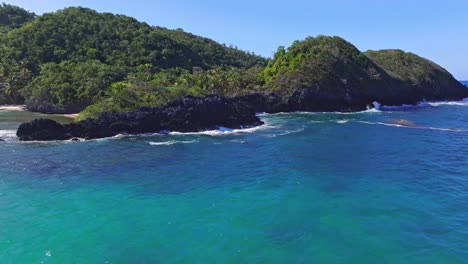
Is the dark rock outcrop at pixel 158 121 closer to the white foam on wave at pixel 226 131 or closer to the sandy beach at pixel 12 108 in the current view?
the white foam on wave at pixel 226 131

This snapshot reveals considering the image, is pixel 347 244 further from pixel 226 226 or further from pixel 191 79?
pixel 191 79

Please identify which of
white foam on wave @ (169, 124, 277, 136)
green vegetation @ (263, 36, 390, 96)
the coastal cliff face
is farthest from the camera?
green vegetation @ (263, 36, 390, 96)

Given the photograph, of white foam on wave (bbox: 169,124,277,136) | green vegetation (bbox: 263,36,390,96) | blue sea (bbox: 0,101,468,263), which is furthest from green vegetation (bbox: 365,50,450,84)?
blue sea (bbox: 0,101,468,263)

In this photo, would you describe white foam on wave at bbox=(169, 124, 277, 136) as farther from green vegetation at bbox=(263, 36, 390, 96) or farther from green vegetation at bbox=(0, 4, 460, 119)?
green vegetation at bbox=(263, 36, 390, 96)

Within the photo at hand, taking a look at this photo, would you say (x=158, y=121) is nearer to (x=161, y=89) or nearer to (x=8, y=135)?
(x=161, y=89)

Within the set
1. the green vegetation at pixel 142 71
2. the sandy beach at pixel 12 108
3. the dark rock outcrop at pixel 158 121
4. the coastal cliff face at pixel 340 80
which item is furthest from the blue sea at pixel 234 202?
the sandy beach at pixel 12 108

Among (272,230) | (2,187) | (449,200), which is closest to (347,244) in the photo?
(272,230)

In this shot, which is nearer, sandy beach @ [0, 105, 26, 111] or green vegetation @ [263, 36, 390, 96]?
sandy beach @ [0, 105, 26, 111]
